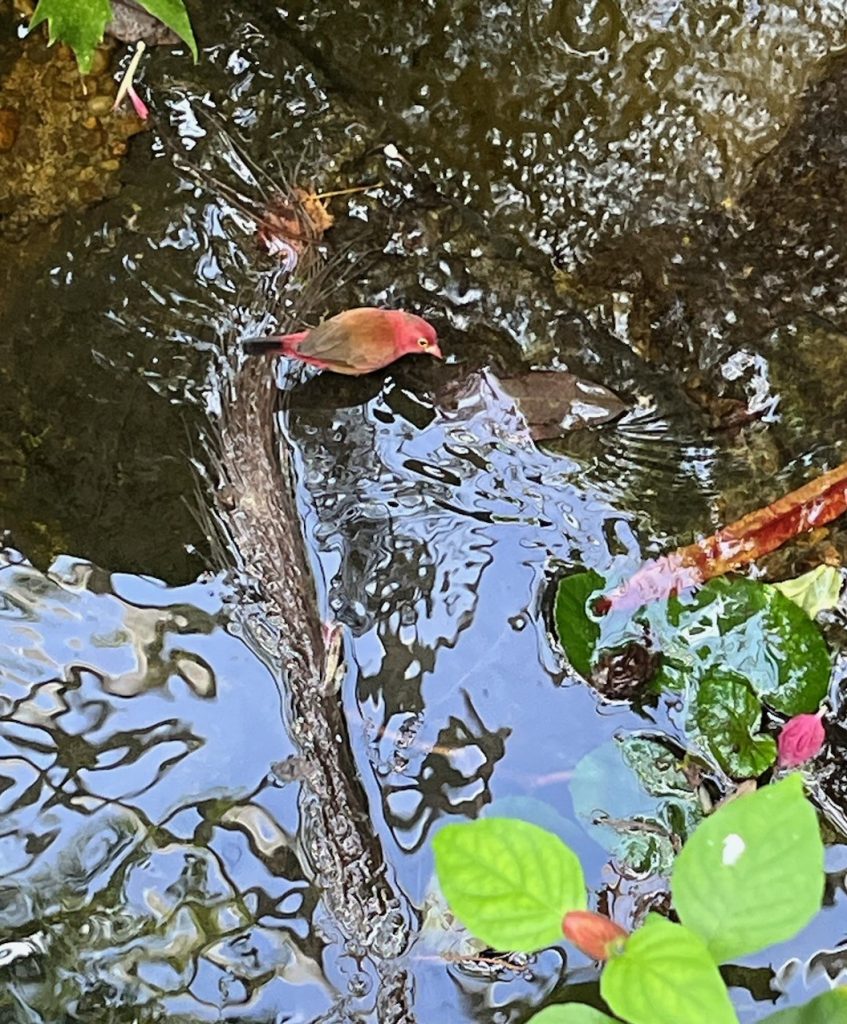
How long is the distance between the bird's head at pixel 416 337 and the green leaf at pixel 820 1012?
3.36 ft

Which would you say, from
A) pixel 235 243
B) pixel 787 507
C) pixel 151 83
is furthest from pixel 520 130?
pixel 787 507

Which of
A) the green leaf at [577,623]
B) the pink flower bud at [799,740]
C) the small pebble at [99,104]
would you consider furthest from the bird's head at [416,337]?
the pink flower bud at [799,740]

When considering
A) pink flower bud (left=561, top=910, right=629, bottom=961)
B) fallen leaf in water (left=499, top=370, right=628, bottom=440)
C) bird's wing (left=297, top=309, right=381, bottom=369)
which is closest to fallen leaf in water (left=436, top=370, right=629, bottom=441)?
fallen leaf in water (left=499, top=370, right=628, bottom=440)

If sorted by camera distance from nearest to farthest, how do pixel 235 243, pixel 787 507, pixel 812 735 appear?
pixel 812 735 < pixel 787 507 < pixel 235 243

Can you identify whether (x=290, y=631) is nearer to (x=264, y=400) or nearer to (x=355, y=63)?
(x=264, y=400)

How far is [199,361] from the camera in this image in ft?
5.48

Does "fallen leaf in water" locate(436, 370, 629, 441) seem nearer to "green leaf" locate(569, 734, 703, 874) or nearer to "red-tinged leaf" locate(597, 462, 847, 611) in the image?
"red-tinged leaf" locate(597, 462, 847, 611)

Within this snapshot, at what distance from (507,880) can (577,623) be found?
0.49 metres

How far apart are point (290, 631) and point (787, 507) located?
775mm

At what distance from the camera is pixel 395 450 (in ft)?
5.35

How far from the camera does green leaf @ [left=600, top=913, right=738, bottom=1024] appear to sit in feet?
3.23

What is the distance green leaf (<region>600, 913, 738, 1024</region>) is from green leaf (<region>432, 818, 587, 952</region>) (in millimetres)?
81

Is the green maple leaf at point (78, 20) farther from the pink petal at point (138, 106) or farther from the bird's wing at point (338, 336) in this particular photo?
the bird's wing at point (338, 336)

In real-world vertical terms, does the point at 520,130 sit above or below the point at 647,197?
above
